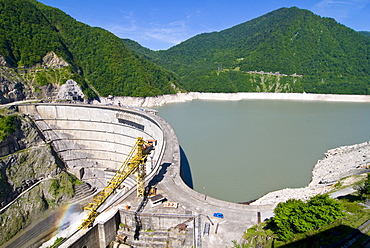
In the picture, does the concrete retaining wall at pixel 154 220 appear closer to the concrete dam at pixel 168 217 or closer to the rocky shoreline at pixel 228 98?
the concrete dam at pixel 168 217

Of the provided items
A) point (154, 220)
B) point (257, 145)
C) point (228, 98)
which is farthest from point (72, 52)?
point (154, 220)

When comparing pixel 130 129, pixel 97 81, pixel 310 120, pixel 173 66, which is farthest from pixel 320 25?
pixel 130 129

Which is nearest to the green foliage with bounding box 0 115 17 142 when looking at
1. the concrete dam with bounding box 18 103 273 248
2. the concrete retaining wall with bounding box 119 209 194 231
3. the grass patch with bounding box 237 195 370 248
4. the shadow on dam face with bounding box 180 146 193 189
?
the concrete dam with bounding box 18 103 273 248

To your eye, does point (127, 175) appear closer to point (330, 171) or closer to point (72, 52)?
point (330, 171)

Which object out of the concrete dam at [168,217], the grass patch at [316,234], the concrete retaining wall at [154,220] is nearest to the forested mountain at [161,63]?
the concrete dam at [168,217]

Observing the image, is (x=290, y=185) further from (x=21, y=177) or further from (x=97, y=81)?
(x=97, y=81)

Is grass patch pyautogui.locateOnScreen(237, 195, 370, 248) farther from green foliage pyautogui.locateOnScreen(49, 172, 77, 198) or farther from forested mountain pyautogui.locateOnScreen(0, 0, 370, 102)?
forested mountain pyautogui.locateOnScreen(0, 0, 370, 102)
